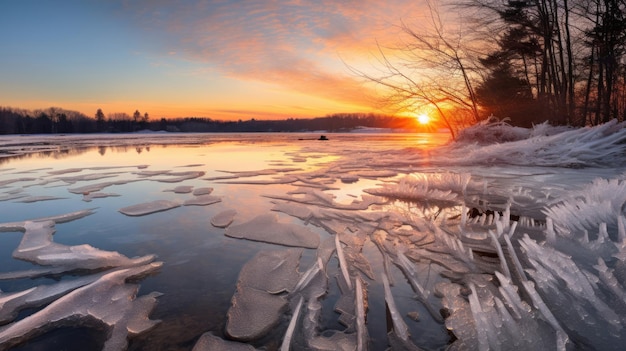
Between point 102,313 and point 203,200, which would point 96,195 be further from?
point 102,313

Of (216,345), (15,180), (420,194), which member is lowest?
(15,180)

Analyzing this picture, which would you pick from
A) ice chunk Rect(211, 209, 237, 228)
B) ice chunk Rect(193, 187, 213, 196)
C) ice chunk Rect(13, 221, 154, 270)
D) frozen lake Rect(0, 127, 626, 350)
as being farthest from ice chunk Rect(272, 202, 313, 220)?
ice chunk Rect(13, 221, 154, 270)

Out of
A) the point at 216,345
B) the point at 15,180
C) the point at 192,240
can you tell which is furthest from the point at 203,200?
the point at 15,180

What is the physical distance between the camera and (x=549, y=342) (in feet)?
3.28

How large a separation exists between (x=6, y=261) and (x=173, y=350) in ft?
5.94

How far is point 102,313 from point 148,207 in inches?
86.7

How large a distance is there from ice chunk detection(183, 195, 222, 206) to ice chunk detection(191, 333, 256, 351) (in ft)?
8.41

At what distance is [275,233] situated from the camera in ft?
8.38

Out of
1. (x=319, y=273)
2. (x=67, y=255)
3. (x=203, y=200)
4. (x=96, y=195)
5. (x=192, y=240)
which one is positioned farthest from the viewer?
(x=96, y=195)

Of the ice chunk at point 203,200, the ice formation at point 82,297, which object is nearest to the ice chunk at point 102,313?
the ice formation at point 82,297

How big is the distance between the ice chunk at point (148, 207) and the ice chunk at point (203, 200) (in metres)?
0.14

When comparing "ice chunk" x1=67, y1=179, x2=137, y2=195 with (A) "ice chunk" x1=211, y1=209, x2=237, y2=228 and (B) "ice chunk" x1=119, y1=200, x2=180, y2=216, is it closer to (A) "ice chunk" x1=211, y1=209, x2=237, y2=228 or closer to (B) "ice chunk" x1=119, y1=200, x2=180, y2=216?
(B) "ice chunk" x1=119, y1=200, x2=180, y2=216

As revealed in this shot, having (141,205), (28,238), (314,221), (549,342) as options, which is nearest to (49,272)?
(28,238)

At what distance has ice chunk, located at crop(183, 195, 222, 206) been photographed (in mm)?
3668
